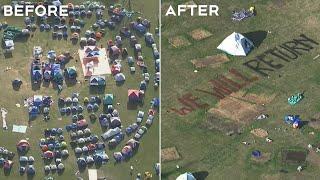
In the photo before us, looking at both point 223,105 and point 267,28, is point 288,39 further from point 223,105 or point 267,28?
point 223,105

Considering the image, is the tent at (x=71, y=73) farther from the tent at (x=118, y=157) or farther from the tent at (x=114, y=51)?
the tent at (x=118, y=157)

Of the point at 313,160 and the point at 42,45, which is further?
the point at 42,45

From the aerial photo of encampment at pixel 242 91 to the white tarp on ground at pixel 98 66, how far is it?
7.07 m

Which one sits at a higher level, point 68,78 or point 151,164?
point 68,78

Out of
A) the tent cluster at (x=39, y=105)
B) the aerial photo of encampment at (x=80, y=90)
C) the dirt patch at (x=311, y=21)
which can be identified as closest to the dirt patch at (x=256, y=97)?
the aerial photo of encampment at (x=80, y=90)

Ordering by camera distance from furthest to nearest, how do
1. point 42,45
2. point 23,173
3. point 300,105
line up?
point 42,45, point 300,105, point 23,173

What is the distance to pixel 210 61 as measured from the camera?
85750 millimetres

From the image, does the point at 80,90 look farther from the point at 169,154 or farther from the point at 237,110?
the point at 237,110

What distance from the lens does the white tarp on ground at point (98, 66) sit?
83.4 metres

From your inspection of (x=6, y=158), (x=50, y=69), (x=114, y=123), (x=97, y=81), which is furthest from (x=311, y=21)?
(x=6, y=158)

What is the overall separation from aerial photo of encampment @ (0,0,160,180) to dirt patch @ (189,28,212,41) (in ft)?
15.6

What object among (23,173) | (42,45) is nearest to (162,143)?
(23,173)

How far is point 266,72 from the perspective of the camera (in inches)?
3307

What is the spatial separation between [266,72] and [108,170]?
24.3m
